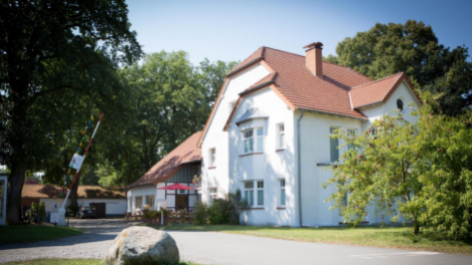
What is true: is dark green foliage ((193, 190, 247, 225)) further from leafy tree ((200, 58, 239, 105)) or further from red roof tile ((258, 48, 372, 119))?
leafy tree ((200, 58, 239, 105))

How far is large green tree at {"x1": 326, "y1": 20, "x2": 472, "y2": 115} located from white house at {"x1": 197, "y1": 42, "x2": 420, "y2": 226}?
2.60 metres

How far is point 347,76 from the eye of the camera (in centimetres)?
3061

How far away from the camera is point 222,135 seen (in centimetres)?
3098

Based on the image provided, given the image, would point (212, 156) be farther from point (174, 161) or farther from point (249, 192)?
point (249, 192)

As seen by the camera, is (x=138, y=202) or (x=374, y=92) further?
(x=138, y=202)

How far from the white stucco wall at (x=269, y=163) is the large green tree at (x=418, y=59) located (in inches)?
334

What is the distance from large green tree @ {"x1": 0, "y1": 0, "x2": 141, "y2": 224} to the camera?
19.8 metres

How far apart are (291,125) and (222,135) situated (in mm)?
8711

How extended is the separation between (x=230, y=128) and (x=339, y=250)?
57.2 feet

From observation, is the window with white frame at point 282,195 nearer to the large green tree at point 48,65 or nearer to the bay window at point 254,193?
the bay window at point 254,193

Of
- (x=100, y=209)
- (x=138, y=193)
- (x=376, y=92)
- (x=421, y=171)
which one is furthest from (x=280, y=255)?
(x=100, y=209)

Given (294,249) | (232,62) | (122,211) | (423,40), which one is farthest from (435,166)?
(122,211)

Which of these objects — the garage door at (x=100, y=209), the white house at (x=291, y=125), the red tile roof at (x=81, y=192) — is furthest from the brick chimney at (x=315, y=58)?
the garage door at (x=100, y=209)

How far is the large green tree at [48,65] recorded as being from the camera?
19797 millimetres
